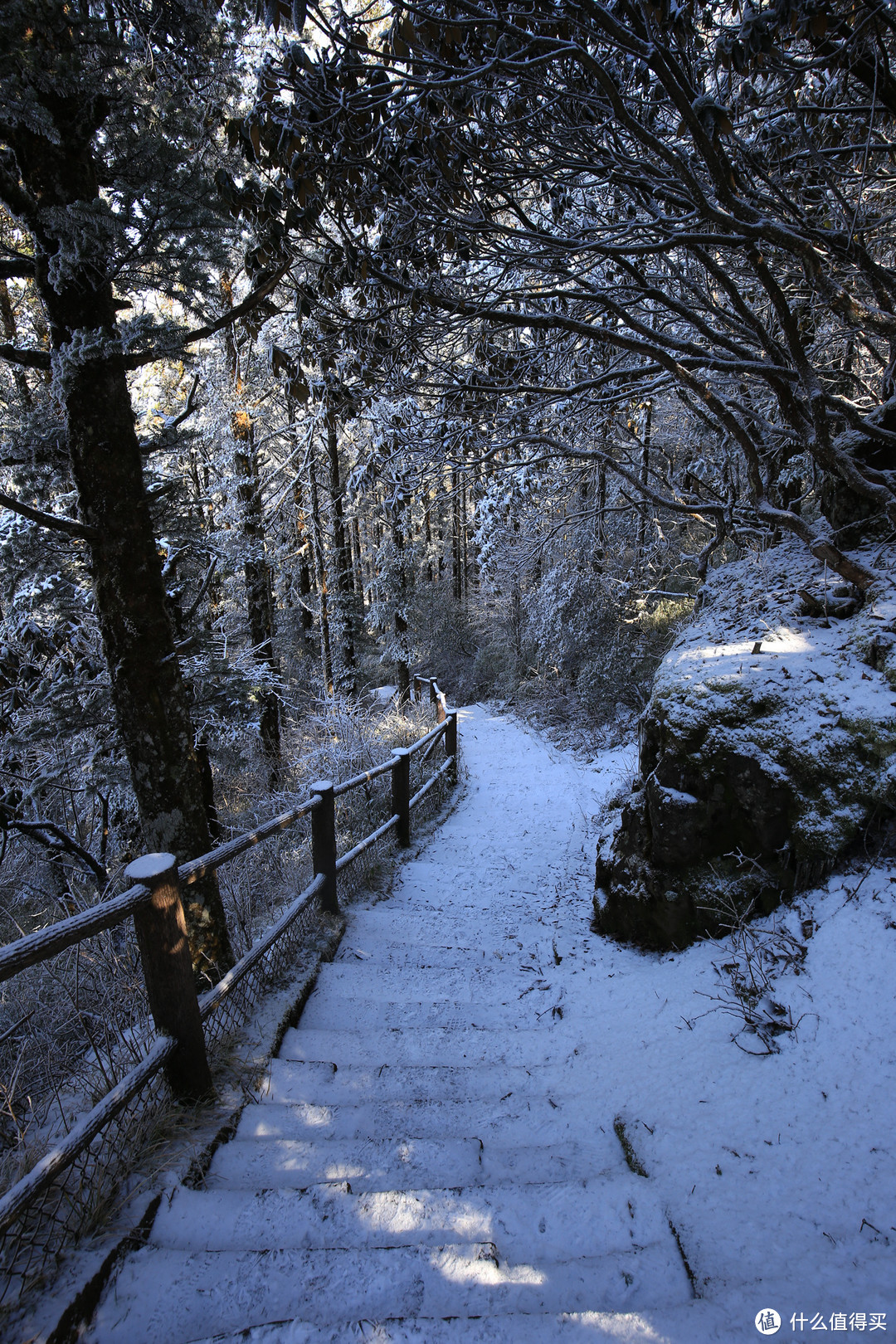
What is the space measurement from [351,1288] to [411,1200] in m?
0.34

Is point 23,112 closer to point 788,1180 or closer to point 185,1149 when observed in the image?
point 185,1149

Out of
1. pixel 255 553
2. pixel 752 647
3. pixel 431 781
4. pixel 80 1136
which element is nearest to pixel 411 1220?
pixel 80 1136

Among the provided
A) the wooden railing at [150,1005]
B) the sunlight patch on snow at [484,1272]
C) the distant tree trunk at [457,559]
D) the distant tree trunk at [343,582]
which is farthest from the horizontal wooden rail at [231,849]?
the distant tree trunk at [457,559]

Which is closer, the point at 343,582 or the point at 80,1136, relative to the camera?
the point at 80,1136

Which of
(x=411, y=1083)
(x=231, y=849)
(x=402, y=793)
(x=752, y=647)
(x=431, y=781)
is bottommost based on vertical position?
(x=431, y=781)

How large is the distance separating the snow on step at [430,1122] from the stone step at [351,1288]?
24.2 inches

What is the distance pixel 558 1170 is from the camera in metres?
2.37

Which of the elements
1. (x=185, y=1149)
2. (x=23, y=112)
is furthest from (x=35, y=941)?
(x=23, y=112)

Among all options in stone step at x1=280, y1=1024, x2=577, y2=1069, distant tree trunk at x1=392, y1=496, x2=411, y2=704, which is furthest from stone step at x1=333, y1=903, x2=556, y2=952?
distant tree trunk at x1=392, y1=496, x2=411, y2=704

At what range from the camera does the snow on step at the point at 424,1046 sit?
311 cm

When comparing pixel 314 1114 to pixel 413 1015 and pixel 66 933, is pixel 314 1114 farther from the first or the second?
pixel 66 933

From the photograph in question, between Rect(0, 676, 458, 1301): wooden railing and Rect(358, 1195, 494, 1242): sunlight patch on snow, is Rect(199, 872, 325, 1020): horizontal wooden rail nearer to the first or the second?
Rect(0, 676, 458, 1301): wooden railing

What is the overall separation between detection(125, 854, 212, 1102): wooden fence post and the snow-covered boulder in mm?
2944

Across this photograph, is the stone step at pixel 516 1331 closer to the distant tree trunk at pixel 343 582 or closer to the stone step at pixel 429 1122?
the stone step at pixel 429 1122
